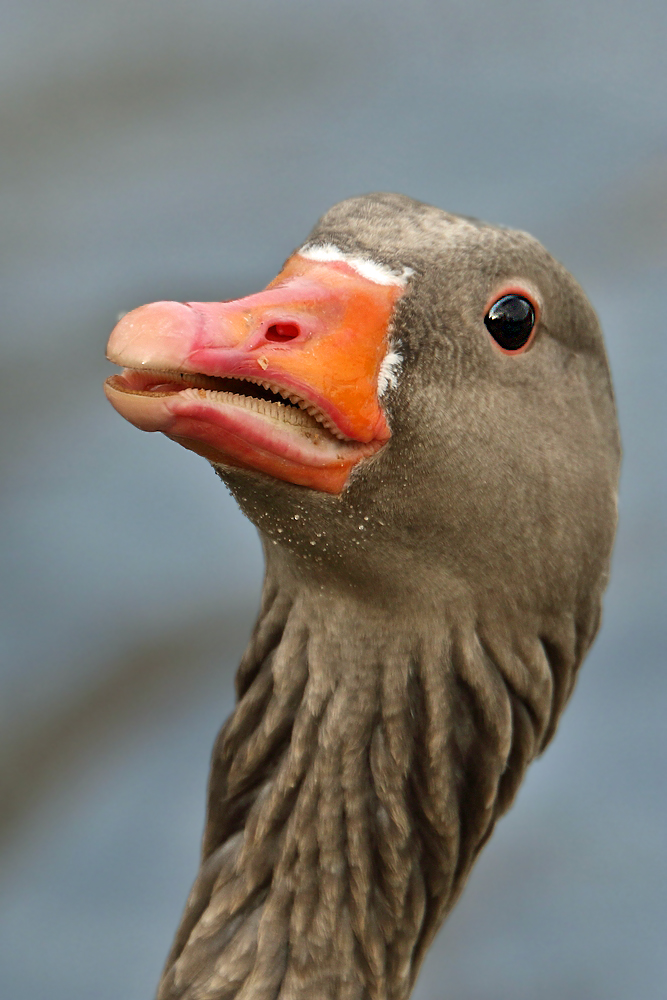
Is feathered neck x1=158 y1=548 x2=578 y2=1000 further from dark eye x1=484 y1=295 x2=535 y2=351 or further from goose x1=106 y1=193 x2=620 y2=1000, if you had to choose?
dark eye x1=484 y1=295 x2=535 y2=351

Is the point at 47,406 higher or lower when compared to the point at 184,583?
higher

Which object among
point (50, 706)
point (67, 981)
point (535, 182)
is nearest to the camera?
point (67, 981)

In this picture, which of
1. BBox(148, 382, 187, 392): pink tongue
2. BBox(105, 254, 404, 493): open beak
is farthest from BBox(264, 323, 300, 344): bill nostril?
BBox(148, 382, 187, 392): pink tongue

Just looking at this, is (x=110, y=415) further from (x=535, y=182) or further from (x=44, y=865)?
(x=535, y=182)

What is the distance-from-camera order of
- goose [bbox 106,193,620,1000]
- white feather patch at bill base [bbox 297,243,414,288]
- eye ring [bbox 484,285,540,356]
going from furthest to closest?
eye ring [bbox 484,285,540,356] → white feather patch at bill base [bbox 297,243,414,288] → goose [bbox 106,193,620,1000]

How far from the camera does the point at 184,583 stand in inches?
240

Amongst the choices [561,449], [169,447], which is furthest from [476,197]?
[561,449]

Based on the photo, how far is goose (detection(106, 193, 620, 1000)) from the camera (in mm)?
2656

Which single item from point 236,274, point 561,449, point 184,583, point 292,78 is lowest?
point 561,449

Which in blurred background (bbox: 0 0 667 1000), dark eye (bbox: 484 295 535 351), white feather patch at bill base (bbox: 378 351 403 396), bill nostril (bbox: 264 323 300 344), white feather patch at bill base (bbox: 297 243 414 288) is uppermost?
blurred background (bbox: 0 0 667 1000)

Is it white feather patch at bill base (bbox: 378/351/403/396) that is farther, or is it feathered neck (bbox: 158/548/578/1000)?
feathered neck (bbox: 158/548/578/1000)

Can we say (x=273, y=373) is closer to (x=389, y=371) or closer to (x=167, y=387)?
→ (x=167, y=387)

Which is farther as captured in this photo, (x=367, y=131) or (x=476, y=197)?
(x=367, y=131)

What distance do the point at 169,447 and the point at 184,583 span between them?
66 centimetres
